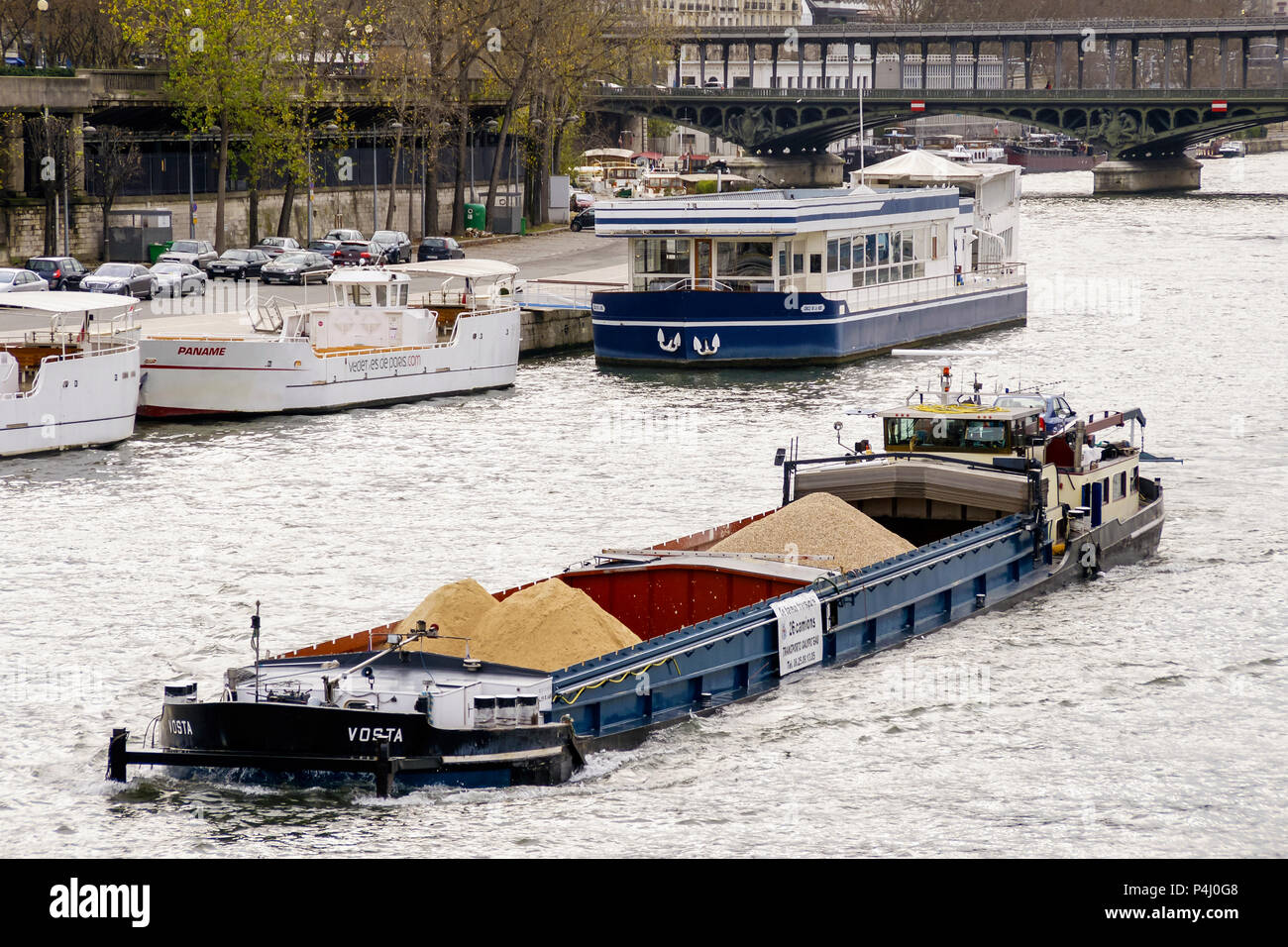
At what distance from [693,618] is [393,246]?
5776cm

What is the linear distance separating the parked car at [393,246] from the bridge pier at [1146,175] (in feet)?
287

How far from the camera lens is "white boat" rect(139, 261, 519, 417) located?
169 feet

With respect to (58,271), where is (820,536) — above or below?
below

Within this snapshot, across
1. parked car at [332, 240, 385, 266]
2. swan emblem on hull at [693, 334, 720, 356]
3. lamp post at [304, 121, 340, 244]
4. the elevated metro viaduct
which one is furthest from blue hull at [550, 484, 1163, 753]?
the elevated metro viaduct

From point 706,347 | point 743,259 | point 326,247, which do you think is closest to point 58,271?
point 326,247

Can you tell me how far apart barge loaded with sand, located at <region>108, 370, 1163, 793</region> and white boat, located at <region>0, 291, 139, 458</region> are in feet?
62.1

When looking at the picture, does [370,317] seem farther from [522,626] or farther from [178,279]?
[522,626]

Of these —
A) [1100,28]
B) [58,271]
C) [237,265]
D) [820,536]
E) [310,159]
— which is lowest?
[820,536]

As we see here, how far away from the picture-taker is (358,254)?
82.2 metres

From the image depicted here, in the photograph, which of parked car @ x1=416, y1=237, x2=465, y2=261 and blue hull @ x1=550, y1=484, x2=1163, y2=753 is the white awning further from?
blue hull @ x1=550, y1=484, x2=1163, y2=753

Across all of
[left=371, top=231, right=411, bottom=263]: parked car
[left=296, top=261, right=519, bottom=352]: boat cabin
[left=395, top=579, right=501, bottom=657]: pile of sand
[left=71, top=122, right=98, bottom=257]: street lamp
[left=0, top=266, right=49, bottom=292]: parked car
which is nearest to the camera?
[left=395, top=579, right=501, bottom=657]: pile of sand

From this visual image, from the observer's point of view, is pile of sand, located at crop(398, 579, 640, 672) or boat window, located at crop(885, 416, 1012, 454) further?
boat window, located at crop(885, 416, 1012, 454)
